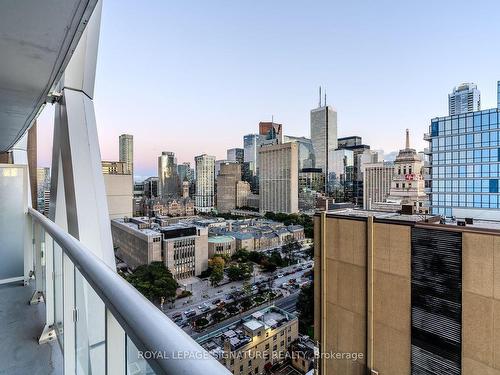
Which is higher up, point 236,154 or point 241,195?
point 236,154

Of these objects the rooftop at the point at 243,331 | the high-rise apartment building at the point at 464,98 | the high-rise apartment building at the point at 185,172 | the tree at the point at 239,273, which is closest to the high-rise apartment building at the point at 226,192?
the high-rise apartment building at the point at 185,172

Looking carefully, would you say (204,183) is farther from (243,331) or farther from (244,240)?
(243,331)

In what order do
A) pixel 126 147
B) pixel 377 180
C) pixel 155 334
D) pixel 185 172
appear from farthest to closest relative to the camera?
1. pixel 185 172
2. pixel 126 147
3. pixel 377 180
4. pixel 155 334

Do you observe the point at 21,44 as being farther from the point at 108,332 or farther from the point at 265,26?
the point at 265,26

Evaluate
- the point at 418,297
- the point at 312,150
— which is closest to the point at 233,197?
the point at 312,150

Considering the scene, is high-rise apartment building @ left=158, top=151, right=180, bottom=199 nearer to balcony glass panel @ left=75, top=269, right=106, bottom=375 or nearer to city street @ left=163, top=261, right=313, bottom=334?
city street @ left=163, top=261, right=313, bottom=334

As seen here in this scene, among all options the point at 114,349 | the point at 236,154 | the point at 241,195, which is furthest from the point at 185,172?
→ the point at 114,349

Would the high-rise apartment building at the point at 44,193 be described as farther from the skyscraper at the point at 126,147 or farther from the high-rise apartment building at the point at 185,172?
the high-rise apartment building at the point at 185,172
